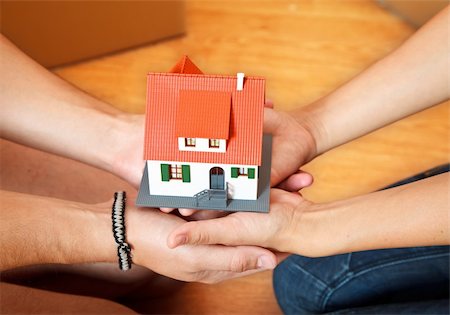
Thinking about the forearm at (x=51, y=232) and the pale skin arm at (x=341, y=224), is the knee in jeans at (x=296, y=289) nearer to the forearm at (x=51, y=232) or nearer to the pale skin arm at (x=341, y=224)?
the pale skin arm at (x=341, y=224)

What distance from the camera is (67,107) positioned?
1.36 metres

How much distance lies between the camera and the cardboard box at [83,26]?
2125 millimetres

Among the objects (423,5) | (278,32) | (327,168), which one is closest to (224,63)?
(278,32)

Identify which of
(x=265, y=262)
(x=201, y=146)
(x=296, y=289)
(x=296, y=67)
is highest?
(x=296, y=67)

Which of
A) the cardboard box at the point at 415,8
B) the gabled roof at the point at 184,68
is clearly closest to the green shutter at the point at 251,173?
the gabled roof at the point at 184,68

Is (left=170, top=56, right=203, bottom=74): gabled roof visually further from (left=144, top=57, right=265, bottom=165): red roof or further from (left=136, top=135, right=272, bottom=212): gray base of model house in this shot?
(left=136, top=135, right=272, bottom=212): gray base of model house

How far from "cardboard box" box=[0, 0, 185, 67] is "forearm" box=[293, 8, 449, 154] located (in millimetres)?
1133

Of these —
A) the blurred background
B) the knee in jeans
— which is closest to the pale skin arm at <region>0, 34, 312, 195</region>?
the knee in jeans

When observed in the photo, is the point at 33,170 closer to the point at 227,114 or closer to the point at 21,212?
the point at 21,212

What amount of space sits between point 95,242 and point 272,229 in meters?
0.35

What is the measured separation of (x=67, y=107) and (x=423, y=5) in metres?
1.66

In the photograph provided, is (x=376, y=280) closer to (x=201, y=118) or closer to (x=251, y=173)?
(x=251, y=173)

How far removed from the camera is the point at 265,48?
244 cm

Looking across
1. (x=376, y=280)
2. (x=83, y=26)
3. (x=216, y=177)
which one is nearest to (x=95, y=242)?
(x=216, y=177)
